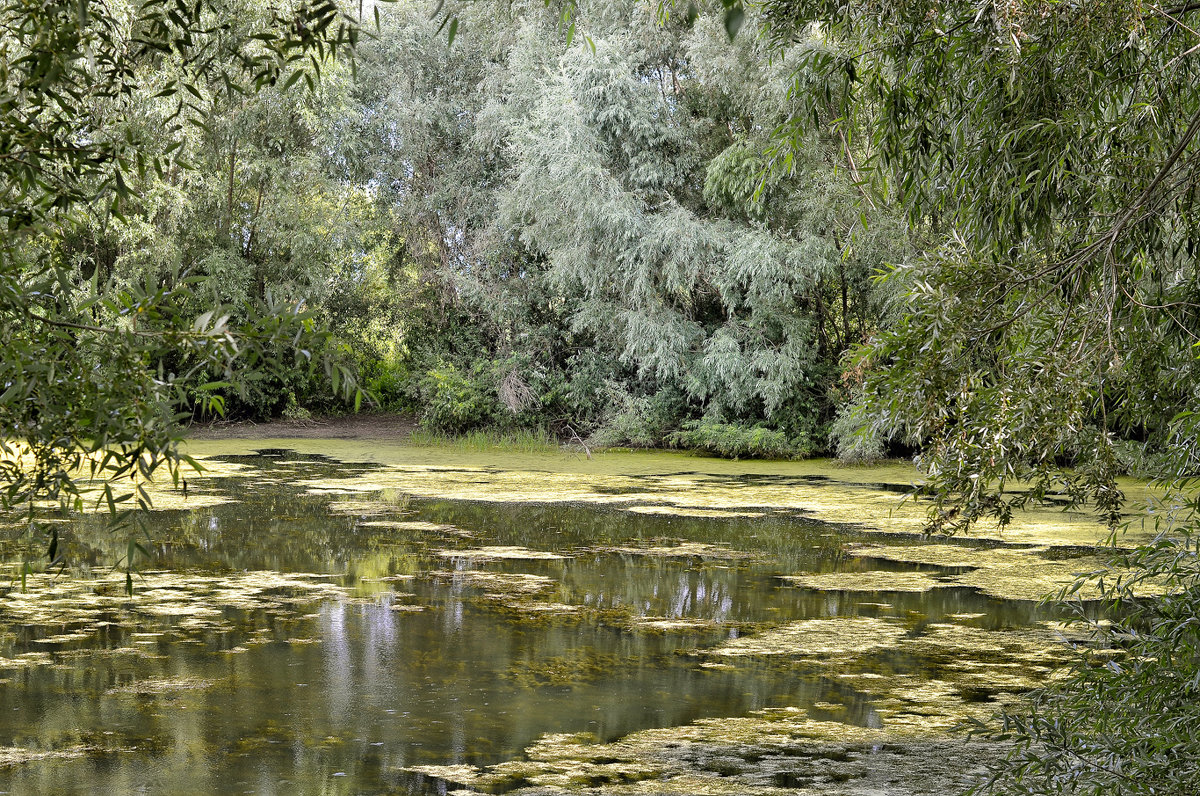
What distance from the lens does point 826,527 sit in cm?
902

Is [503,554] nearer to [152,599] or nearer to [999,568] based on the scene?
[152,599]

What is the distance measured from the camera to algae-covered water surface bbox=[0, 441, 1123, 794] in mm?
3705

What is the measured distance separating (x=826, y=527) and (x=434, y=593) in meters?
3.84

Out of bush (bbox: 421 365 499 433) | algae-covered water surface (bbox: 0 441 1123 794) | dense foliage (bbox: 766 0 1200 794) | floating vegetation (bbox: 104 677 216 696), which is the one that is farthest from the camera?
bush (bbox: 421 365 499 433)

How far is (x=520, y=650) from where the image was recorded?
17.1 ft

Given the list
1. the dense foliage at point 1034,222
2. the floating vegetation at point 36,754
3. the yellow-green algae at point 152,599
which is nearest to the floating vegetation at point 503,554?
the yellow-green algae at point 152,599

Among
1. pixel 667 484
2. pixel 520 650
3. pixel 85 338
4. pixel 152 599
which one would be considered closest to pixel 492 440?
pixel 667 484

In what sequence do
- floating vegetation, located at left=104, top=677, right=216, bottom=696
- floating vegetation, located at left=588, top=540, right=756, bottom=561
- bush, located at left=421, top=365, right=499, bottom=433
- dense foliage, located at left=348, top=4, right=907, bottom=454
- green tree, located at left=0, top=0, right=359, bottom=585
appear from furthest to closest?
bush, located at left=421, top=365, right=499, bottom=433
dense foliage, located at left=348, top=4, right=907, bottom=454
floating vegetation, located at left=588, top=540, right=756, bottom=561
floating vegetation, located at left=104, top=677, right=216, bottom=696
green tree, located at left=0, top=0, right=359, bottom=585

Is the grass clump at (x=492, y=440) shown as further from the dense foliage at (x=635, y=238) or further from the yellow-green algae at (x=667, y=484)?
the yellow-green algae at (x=667, y=484)

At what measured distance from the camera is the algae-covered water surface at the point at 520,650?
12.2ft

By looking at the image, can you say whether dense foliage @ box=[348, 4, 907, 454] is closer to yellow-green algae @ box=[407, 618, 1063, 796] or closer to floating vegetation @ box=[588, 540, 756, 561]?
floating vegetation @ box=[588, 540, 756, 561]

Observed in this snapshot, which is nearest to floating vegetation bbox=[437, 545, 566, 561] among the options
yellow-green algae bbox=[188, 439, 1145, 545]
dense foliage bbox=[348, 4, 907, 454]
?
yellow-green algae bbox=[188, 439, 1145, 545]

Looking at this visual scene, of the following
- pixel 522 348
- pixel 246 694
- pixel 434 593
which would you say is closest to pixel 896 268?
pixel 246 694

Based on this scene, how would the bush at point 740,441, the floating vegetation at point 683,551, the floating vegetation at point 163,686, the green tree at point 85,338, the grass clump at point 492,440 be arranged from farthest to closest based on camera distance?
1. the grass clump at point 492,440
2. the bush at point 740,441
3. the floating vegetation at point 683,551
4. the floating vegetation at point 163,686
5. the green tree at point 85,338
